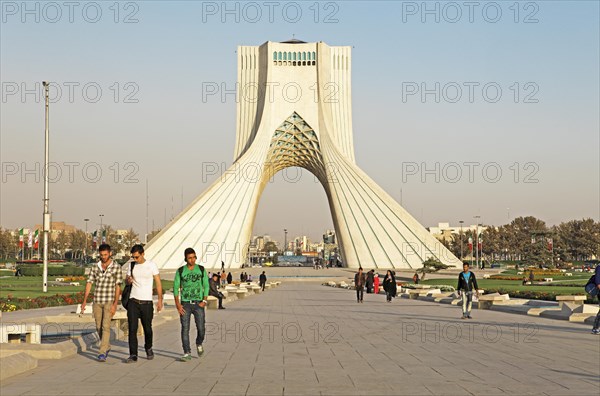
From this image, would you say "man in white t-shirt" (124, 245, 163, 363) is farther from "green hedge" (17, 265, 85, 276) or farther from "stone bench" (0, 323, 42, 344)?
"green hedge" (17, 265, 85, 276)

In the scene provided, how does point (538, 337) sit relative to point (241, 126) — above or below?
below

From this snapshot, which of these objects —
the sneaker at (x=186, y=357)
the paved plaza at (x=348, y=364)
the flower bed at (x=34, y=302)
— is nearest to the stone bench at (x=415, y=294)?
the flower bed at (x=34, y=302)

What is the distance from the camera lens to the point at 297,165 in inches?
3248

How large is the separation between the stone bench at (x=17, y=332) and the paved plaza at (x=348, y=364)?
1126mm

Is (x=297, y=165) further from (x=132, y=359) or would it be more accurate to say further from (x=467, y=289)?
(x=132, y=359)

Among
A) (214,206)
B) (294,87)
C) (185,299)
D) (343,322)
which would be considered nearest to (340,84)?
(294,87)

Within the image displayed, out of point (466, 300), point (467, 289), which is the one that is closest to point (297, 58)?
point (467, 289)

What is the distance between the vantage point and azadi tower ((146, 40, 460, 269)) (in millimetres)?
61531

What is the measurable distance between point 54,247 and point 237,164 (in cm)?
7199

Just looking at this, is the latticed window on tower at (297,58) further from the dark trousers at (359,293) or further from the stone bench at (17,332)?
the stone bench at (17,332)

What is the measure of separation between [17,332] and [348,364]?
15.6 ft

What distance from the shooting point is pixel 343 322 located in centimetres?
1644

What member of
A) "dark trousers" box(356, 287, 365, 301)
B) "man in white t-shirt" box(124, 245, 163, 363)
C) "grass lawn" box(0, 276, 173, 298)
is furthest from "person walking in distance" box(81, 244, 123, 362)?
"dark trousers" box(356, 287, 365, 301)

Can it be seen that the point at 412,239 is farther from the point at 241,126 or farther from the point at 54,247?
the point at 54,247
